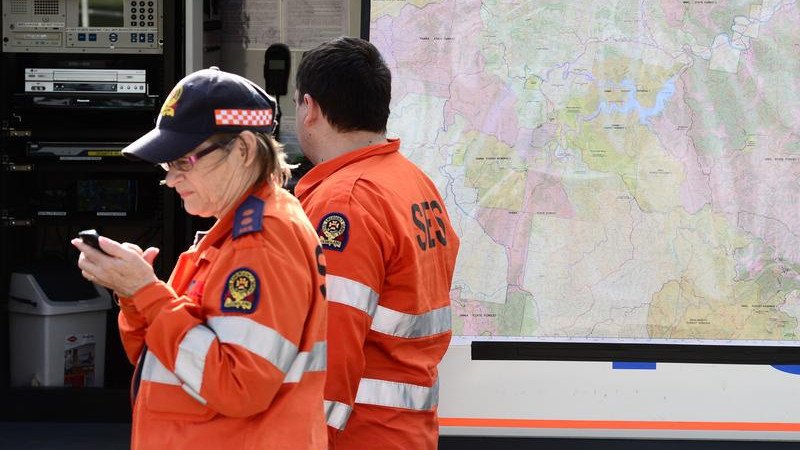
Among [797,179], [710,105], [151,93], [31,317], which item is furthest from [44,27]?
[797,179]

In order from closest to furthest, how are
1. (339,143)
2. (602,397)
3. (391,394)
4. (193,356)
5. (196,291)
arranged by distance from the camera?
(193,356) → (196,291) → (391,394) → (339,143) → (602,397)

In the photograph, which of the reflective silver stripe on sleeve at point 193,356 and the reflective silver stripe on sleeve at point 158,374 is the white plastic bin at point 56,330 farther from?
the reflective silver stripe on sleeve at point 193,356

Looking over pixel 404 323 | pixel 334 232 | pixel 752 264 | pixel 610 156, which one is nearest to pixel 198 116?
pixel 334 232

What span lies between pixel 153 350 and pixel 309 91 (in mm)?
899

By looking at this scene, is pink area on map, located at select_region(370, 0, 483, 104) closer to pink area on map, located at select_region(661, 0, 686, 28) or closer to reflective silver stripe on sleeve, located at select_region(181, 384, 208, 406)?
pink area on map, located at select_region(661, 0, 686, 28)

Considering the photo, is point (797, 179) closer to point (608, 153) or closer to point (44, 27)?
point (608, 153)

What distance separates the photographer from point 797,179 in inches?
173

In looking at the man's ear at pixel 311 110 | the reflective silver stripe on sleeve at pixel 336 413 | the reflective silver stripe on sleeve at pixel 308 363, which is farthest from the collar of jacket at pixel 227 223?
the man's ear at pixel 311 110

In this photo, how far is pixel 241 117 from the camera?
1.84m

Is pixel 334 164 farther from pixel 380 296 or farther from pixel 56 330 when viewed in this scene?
pixel 56 330

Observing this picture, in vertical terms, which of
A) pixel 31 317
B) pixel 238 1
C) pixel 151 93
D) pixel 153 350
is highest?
pixel 238 1

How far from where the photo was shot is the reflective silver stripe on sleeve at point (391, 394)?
240 centimetres

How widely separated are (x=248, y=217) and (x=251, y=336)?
19cm

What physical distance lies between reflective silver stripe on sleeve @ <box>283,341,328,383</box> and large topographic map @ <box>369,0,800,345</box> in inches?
99.5
